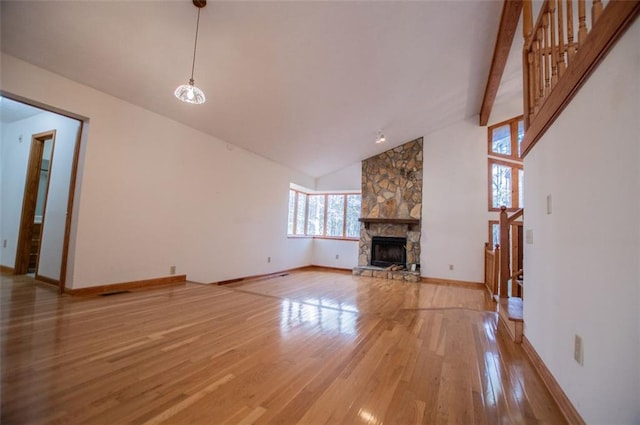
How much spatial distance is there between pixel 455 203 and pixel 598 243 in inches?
195

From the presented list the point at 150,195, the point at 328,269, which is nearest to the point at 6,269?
the point at 150,195

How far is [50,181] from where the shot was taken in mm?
3787

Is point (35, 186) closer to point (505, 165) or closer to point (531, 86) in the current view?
point (531, 86)

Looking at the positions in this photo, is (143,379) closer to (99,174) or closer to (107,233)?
(107,233)

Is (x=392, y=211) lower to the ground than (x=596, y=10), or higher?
lower

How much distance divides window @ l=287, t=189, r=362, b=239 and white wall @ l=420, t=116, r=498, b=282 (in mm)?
1776

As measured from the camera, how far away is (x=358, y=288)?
192 inches

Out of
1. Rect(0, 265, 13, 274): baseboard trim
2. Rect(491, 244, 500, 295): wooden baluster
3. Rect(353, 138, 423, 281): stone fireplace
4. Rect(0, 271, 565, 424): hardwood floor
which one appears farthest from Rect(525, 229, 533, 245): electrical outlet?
Rect(0, 265, 13, 274): baseboard trim

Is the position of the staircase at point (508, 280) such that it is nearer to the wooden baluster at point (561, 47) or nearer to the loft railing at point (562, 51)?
the loft railing at point (562, 51)

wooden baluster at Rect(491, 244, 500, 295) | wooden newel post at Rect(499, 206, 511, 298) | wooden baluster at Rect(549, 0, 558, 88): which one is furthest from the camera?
wooden baluster at Rect(491, 244, 500, 295)

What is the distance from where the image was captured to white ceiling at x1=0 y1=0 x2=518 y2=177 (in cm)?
240

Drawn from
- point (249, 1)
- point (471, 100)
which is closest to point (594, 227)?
point (249, 1)

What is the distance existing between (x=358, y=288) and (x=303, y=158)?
2.99 m

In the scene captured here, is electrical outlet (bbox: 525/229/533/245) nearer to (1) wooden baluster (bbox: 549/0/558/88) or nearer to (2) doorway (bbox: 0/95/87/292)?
(1) wooden baluster (bbox: 549/0/558/88)
